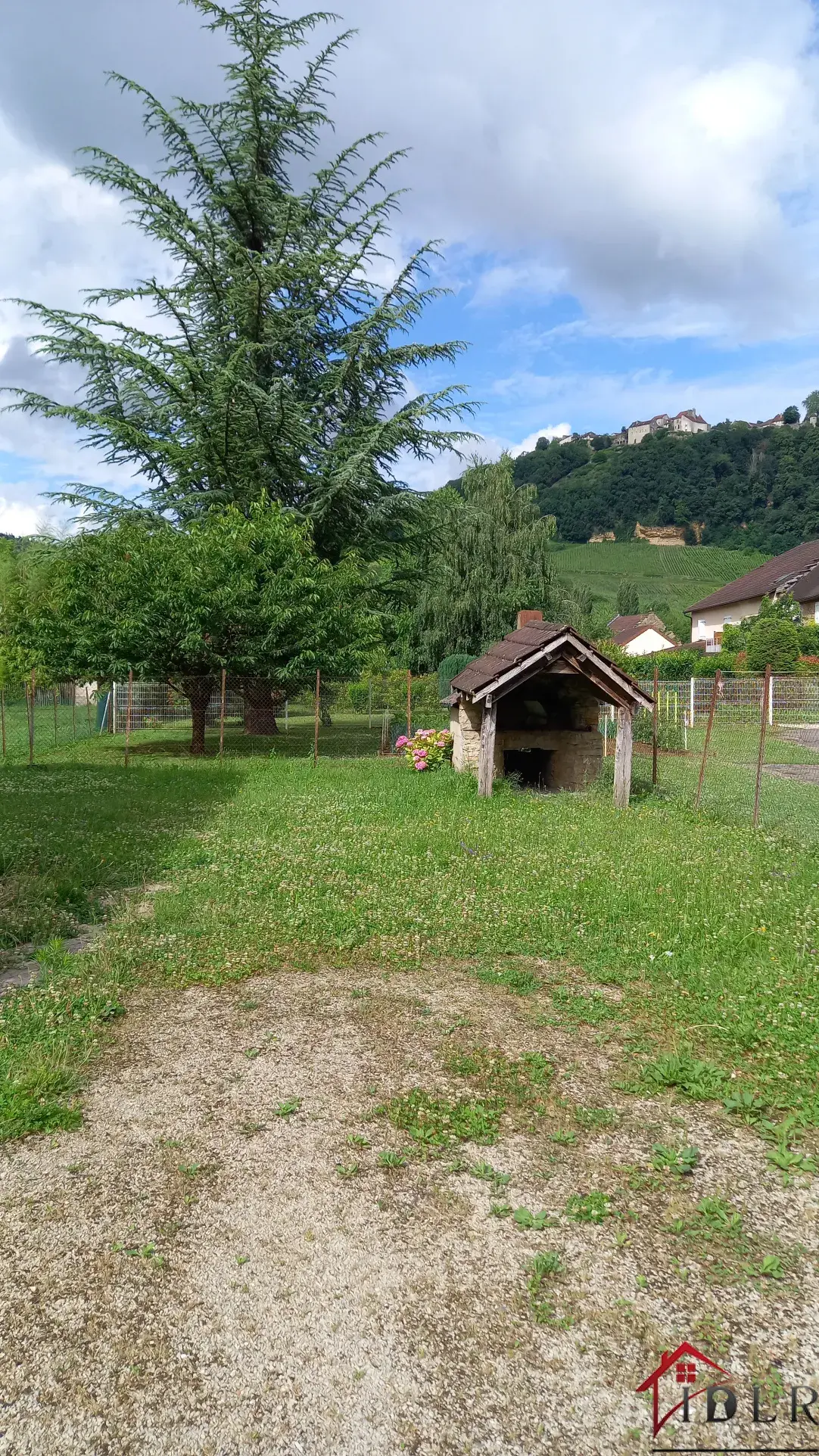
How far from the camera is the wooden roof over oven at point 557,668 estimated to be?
11.8m

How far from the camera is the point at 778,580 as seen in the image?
49906 millimetres

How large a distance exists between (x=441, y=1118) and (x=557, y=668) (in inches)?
349

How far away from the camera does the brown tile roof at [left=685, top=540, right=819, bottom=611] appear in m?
47.8

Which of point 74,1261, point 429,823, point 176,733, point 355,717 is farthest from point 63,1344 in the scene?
point 355,717

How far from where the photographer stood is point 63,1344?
265 cm

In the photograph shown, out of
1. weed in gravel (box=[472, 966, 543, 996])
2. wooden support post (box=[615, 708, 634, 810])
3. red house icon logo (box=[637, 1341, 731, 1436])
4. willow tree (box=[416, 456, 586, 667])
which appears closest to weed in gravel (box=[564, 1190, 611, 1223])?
red house icon logo (box=[637, 1341, 731, 1436])

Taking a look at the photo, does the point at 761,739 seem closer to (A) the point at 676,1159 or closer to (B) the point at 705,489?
(A) the point at 676,1159

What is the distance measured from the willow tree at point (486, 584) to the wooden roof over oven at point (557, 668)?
2076cm

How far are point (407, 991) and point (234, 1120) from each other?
1.76 m

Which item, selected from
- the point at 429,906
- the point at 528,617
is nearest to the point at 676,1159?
the point at 429,906

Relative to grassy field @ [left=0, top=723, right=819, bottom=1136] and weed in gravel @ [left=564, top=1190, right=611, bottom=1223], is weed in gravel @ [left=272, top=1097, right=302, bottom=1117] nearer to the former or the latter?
grassy field @ [left=0, top=723, right=819, bottom=1136]

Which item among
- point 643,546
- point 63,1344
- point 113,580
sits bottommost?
point 63,1344

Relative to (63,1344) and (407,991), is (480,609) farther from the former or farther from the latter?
(63,1344)

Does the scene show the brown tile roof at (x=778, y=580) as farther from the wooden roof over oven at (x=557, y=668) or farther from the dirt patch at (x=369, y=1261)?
the dirt patch at (x=369, y=1261)
